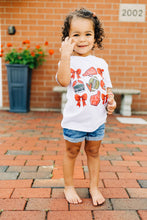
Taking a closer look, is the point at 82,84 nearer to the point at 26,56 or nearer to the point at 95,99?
the point at 95,99

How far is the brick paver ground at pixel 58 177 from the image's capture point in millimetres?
1698

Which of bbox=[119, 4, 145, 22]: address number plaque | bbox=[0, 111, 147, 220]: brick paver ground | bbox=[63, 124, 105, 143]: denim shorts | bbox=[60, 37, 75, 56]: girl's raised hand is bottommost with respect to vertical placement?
bbox=[0, 111, 147, 220]: brick paver ground

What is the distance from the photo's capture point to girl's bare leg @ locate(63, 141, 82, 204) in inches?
70.8

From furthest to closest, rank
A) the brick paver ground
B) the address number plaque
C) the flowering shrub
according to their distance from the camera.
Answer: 1. the address number plaque
2. the flowering shrub
3. the brick paver ground

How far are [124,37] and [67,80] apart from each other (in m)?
4.13

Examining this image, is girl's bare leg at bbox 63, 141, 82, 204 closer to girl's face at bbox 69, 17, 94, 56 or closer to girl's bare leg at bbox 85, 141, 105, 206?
girl's bare leg at bbox 85, 141, 105, 206

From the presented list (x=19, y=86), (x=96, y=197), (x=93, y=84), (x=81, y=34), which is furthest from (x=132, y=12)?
(x=96, y=197)

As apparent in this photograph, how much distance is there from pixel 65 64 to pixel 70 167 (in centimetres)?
78

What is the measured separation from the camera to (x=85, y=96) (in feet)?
5.44

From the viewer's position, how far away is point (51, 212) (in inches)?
66.2

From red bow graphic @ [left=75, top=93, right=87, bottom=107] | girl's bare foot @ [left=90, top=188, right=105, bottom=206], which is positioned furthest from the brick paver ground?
red bow graphic @ [left=75, top=93, right=87, bottom=107]

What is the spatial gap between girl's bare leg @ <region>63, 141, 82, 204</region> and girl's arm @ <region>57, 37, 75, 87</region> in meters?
0.47

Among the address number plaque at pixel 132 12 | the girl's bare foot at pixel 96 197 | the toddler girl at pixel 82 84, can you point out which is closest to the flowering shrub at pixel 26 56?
the address number plaque at pixel 132 12

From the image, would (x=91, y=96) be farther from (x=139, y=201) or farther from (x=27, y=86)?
A: (x=27, y=86)
